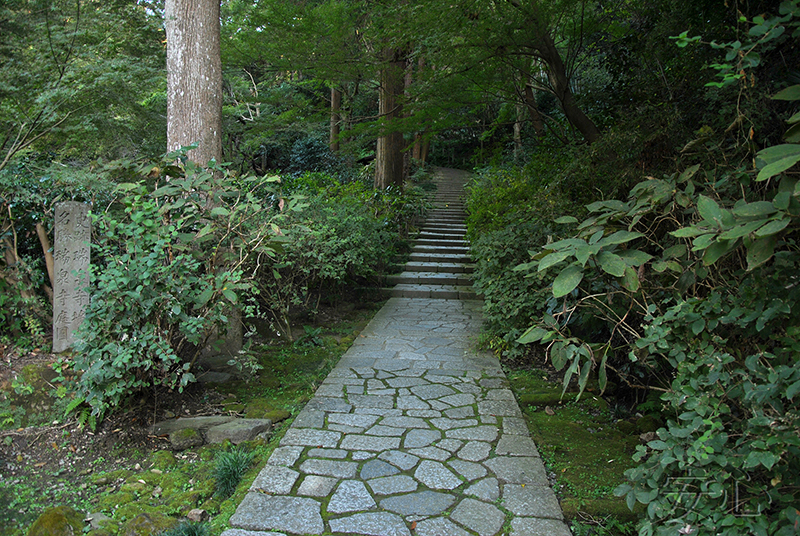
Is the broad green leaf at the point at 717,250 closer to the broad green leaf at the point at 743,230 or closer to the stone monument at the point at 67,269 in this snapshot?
the broad green leaf at the point at 743,230

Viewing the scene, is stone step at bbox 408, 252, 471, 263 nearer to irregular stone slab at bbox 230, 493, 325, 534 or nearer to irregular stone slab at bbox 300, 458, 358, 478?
irregular stone slab at bbox 300, 458, 358, 478

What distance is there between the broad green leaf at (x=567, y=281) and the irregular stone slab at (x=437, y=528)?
1.29 m

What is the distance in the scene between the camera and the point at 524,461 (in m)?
3.13

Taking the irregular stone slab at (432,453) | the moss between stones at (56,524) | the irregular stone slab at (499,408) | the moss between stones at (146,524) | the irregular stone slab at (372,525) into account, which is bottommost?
the irregular stone slab at (499,408)

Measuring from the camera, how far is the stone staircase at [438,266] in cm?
873

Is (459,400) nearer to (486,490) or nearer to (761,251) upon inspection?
(486,490)

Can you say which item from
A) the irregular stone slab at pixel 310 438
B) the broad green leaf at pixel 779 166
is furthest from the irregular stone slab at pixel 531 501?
the broad green leaf at pixel 779 166

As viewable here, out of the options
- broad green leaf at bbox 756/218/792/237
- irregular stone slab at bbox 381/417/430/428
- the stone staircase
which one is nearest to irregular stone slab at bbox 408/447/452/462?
irregular stone slab at bbox 381/417/430/428

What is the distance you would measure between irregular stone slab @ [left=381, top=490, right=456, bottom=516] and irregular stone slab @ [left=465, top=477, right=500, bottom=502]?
0.46 feet

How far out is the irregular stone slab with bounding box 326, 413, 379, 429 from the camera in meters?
3.66

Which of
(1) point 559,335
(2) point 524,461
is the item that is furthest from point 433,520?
(1) point 559,335

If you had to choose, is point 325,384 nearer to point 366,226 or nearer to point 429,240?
point 366,226

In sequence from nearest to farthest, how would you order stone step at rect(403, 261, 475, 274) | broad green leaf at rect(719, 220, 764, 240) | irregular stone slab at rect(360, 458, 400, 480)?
1. broad green leaf at rect(719, 220, 764, 240)
2. irregular stone slab at rect(360, 458, 400, 480)
3. stone step at rect(403, 261, 475, 274)

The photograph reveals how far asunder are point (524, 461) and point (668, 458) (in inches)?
52.6
